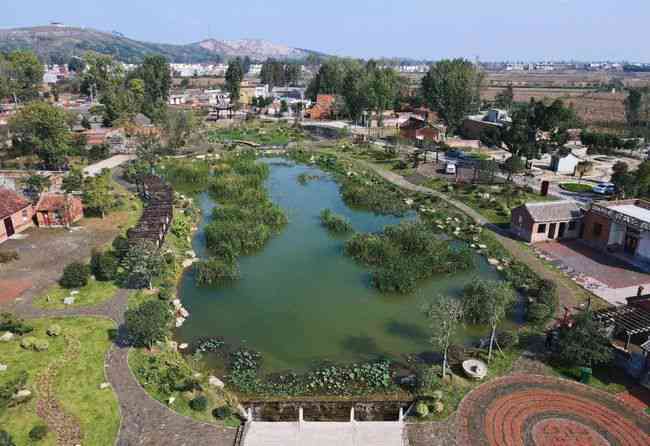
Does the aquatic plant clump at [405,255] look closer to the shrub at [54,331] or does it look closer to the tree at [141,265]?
the tree at [141,265]

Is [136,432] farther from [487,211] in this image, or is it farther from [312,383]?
[487,211]

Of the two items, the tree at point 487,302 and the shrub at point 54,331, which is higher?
the tree at point 487,302

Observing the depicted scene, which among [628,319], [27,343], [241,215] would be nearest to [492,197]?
[628,319]

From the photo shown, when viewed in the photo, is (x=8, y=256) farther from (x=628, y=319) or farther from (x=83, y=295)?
(x=628, y=319)

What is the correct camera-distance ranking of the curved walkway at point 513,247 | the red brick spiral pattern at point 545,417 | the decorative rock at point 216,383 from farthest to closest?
the curved walkway at point 513,247 < the decorative rock at point 216,383 < the red brick spiral pattern at point 545,417

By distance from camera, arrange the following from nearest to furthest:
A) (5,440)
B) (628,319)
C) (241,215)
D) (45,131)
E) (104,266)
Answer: (5,440) < (628,319) < (104,266) < (241,215) < (45,131)

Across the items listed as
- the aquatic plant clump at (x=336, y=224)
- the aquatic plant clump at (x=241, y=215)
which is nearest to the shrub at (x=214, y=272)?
the aquatic plant clump at (x=241, y=215)

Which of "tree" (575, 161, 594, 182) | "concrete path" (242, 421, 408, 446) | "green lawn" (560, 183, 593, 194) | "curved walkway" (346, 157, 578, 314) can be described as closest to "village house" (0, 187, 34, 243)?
"concrete path" (242, 421, 408, 446)
